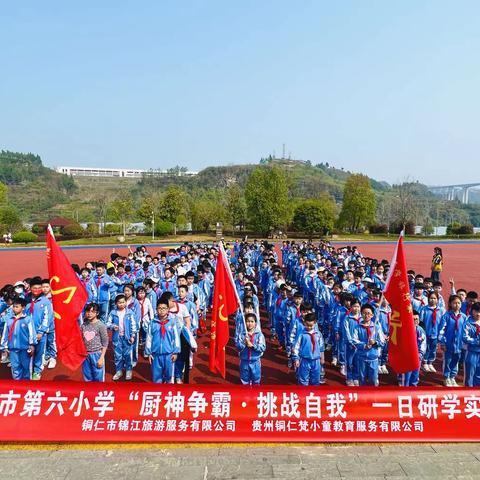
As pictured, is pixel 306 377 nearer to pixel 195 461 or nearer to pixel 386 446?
pixel 386 446

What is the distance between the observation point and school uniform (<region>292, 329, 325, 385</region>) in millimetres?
5672

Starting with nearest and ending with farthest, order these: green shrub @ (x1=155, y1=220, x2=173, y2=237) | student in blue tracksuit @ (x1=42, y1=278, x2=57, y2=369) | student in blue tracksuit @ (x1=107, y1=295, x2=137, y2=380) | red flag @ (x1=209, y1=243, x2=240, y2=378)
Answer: red flag @ (x1=209, y1=243, x2=240, y2=378) < student in blue tracksuit @ (x1=107, y1=295, x2=137, y2=380) < student in blue tracksuit @ (x1=42, y1=278, x2=57, y2=369) < green shrub @ (x1=155, y1=220, x2=173, y2=237)

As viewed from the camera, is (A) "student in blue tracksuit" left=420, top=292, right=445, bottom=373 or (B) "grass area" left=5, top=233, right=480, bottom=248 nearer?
(A) "student in blue tracksuit" left=420, top=292, right=445, bottom=373

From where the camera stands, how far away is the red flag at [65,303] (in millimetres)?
4805

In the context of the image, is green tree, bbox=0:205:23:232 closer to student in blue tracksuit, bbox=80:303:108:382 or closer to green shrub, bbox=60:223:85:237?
green shrub, bbox=60:223:85:237

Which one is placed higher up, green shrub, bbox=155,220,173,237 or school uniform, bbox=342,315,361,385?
green shrub, bbox=155,220,173,237

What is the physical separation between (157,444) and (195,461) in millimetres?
528

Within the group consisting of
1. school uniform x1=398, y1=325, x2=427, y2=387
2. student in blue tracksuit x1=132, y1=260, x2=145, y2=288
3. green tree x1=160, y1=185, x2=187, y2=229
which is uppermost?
green tree x1=160, y1=185, x2=187, y2=229

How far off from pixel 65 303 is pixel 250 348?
8.27 feet

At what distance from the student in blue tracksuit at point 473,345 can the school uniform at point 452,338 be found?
23cm

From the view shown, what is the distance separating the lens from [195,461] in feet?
14.0

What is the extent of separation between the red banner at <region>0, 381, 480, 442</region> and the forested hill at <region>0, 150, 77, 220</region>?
296 ft

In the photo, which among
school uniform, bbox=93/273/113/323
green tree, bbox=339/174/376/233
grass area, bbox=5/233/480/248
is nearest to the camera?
school uniform, bbox=93/273/113/323

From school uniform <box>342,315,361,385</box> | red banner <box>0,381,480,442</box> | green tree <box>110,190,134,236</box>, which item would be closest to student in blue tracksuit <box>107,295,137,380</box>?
red banner <box>0,381,480,442</box>
